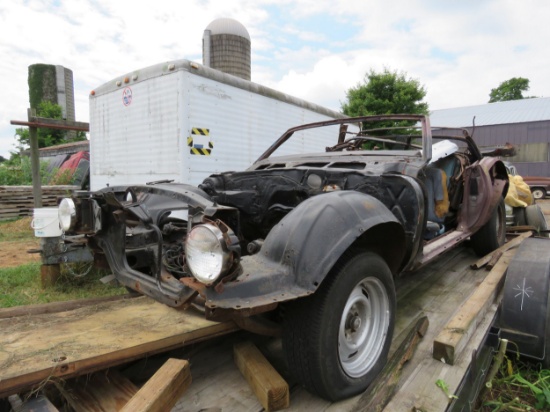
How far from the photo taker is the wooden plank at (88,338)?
4.84 ft

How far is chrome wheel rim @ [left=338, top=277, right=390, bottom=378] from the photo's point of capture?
6.39ft

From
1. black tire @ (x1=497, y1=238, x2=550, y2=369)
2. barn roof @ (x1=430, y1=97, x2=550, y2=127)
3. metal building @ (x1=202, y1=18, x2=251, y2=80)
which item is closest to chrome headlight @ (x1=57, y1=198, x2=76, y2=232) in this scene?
black tire @ (x1=497, y1=238, x2=550, y2=369)

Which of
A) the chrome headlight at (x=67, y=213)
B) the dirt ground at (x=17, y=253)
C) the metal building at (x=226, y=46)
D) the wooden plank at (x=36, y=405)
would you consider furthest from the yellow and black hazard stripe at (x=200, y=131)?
the metal building at (x=226, y=46)

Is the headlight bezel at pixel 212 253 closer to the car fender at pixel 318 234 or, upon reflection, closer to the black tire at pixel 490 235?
the car fender at pixel 318 234

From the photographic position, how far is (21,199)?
9164 millimetres

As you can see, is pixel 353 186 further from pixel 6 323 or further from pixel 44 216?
pixel 44 216

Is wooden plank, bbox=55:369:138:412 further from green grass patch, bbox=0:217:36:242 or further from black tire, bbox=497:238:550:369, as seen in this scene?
green grass patch, bbox=0:217:36:242

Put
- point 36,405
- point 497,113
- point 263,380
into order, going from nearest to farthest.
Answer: point 36,405 < point 263,380 < point 497,113

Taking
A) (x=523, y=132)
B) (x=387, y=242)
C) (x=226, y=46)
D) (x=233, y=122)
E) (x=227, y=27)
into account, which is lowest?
(x=387, y=242)

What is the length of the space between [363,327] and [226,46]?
8.05 meters

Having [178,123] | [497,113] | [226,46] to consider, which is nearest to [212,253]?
[178,123]

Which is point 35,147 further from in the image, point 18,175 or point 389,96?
point 389,96

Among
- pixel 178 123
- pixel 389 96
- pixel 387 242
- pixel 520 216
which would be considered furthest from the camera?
pixel 389 96

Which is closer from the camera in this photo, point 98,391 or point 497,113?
point 98,391
